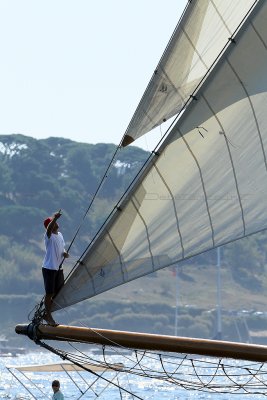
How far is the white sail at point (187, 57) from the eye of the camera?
12016 mm

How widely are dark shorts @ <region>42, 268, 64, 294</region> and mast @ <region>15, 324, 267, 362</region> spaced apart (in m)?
0.41

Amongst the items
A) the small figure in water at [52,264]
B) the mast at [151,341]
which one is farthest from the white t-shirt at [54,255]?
the mast at [151,341]

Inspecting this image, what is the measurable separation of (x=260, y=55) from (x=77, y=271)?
2.53m

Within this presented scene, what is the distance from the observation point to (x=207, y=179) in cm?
1204

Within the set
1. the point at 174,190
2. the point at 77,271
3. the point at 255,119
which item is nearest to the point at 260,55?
the point at 255,119

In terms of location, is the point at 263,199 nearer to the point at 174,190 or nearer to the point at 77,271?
the point at 174,190

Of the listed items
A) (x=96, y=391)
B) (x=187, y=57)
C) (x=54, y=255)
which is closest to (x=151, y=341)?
(x=54, y=255)

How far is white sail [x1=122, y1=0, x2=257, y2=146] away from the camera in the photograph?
12.0 m

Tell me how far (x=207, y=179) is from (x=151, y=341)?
5.43ft

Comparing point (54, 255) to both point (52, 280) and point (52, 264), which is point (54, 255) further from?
point (52, 280)

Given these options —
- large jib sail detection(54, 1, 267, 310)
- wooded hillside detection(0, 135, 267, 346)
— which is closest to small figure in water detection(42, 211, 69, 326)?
large jib sail detection(54, 1, 267, 310)

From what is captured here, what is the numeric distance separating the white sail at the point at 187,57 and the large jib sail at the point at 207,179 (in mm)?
148

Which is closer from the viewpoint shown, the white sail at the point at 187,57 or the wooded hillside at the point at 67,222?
the white sail at the point at 187,57

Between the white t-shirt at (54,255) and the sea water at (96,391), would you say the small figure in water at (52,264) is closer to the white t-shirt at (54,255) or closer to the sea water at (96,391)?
the white t-shirt at (54,255)
